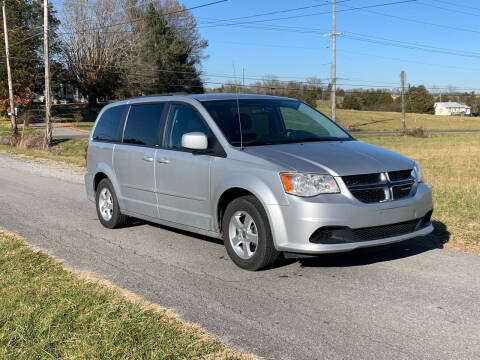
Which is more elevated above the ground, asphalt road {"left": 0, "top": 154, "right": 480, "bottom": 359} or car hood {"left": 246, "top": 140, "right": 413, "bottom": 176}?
car hood {"left": 246, "top": 140, "right": 413, "bottom": 176}

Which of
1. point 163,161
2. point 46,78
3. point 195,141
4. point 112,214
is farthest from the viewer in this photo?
point 46,78

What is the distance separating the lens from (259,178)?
528cm

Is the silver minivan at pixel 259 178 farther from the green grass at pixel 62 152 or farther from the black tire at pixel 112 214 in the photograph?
the green grass at pixel 62 152

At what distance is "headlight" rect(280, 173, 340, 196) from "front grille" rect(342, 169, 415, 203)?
0.15m

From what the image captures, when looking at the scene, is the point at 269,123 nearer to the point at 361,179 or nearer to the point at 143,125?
the point at 361,179

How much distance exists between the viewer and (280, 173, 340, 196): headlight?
5.03 m

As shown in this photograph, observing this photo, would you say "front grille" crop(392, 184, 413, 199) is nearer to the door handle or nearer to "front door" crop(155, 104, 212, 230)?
"front door" crop(155, 104, 212, 230)

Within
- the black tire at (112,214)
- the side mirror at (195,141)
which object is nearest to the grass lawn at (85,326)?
the side mirror at (195,141)

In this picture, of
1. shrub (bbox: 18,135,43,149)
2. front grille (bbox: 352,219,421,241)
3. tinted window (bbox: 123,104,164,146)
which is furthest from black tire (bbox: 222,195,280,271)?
shrub (bbox: 18,135,43,149)

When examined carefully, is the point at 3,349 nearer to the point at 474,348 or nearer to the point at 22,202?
the point at 474,348

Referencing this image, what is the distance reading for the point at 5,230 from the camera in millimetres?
7613

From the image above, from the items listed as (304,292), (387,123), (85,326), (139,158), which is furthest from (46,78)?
(387,123)

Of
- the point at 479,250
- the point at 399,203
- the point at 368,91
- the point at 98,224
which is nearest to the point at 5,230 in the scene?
the point at 98,224

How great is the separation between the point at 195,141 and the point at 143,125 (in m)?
1.53
